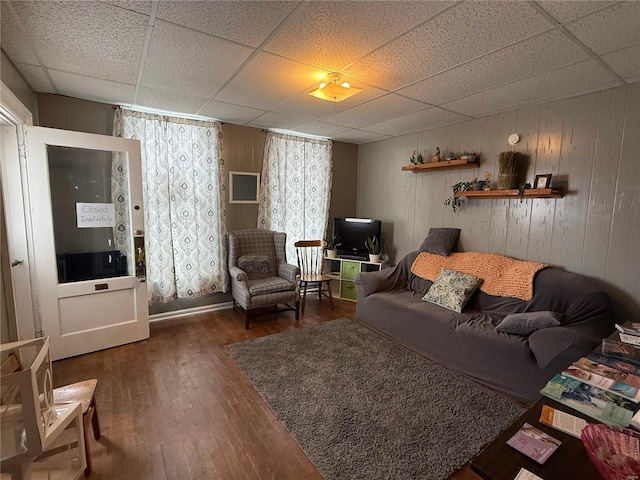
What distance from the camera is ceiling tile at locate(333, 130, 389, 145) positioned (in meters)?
4.26

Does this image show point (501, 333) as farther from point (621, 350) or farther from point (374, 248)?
point (374, 248)

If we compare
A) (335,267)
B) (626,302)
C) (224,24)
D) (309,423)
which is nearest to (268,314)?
(335,267)

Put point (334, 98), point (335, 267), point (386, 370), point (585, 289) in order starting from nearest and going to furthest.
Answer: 1. point (334, 98)
2. point (585, 289)
3. point (386, 370)
4. point (335, 267)

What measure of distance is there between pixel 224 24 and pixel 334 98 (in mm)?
910

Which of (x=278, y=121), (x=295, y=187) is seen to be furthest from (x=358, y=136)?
(x=278, y=121)

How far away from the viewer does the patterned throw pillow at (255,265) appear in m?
3.85

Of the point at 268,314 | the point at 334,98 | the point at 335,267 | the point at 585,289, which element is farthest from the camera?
the point at 335,267

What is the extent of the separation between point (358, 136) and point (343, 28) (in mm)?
2831

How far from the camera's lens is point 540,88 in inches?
99.7

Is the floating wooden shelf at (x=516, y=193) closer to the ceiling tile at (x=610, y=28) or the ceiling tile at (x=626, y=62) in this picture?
the ceiling tile at (x=626, y=62)

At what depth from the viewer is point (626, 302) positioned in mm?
2461

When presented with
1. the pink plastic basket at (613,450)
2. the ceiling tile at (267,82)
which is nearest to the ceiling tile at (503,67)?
the ceiling tile at (267,82)

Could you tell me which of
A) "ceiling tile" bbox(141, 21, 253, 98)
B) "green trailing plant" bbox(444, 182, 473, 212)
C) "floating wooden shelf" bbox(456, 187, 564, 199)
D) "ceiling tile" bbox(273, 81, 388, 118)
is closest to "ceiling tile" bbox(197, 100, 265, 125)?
"ceiling tile" bbox(273, 81, 388, 118)

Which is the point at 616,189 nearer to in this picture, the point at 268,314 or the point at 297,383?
the point at 297,383
